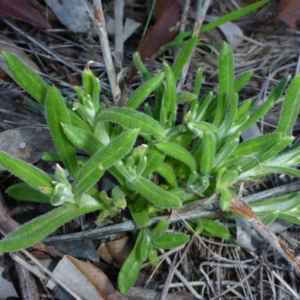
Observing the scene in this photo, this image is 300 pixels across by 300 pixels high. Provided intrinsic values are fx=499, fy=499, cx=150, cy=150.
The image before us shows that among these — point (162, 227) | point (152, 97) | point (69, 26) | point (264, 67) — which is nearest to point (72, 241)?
point (162, 227)

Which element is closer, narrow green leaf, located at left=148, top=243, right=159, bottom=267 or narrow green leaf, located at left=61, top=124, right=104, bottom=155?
narrow green leaf, located at left=61, top=124, right=104, bottom=155

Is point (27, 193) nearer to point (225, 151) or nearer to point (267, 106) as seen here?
point (225, 151)

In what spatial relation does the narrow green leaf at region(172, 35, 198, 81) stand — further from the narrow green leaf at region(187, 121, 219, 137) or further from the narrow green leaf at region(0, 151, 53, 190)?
the narrow green leaf at region(0, 151, 53, 190)

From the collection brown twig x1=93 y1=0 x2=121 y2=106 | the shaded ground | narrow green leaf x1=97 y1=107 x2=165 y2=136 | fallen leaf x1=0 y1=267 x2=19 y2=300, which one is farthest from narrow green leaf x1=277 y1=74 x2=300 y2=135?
fallen leaf x1=0 y1=267 x2=19 y2=300

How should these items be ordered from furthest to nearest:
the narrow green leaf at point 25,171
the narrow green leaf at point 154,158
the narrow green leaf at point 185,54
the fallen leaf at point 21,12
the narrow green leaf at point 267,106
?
the fallen leaf at point 21,12 < the narrow green leaf at point 185,54 < the narrow green leaf at point 267,106 < the narrow green leaf at point 154,158 < the narrow green leaf at point 25,171

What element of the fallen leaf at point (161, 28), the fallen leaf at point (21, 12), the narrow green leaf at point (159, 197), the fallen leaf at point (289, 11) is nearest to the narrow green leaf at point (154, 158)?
the narrow green leaf at point (159, 197)

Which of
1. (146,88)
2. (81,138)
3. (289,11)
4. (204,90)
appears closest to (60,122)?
(81,138)

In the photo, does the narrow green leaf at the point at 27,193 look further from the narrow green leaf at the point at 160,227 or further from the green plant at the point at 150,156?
the narrow green leaf at the point at 160,227
